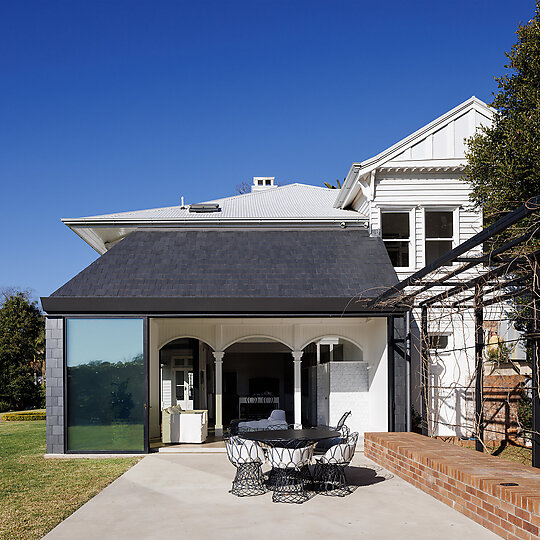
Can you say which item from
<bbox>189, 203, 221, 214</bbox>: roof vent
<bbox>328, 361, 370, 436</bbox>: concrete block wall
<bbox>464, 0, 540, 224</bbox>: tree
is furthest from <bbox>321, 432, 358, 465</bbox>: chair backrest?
<bbox>189, 203, 221, 214</bbox>: roof vent

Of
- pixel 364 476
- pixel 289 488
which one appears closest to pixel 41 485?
pixel 289 488

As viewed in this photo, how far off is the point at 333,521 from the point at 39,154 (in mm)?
19030

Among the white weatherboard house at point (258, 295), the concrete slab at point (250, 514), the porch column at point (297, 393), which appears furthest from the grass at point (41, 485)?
the porch column at point (297, 393)

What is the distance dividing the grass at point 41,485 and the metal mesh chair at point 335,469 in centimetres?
333


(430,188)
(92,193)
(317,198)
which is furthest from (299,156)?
(430,188)

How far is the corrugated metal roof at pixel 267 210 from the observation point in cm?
1616

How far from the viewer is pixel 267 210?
699 inches

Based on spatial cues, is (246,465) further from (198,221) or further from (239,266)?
(198,221)

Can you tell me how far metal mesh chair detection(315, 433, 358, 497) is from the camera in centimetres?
883

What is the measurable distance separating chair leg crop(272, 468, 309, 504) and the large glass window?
461 cm

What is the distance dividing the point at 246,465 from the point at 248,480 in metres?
0.29

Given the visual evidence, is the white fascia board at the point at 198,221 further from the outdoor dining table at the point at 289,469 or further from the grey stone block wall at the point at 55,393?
the outdoor dining table at the point at 289,469

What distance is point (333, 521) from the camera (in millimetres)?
7312

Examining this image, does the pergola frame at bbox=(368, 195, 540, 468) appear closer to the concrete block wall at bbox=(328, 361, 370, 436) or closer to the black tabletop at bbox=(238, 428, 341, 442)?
the black tabletop at bbox=(238, 428, 341, 442)
